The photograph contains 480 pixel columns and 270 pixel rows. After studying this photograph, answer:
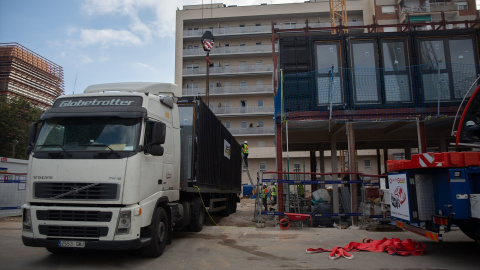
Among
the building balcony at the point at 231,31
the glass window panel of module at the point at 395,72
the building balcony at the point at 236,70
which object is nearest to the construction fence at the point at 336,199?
the glass window panel of module at the point at 395,72

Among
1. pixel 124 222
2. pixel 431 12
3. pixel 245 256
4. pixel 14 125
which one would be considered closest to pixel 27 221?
pixel 124 222

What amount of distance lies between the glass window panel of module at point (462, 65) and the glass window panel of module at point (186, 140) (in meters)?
9.68

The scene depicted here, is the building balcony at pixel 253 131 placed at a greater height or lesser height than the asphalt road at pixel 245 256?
greater

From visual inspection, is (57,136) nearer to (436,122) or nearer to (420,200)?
(420,200)

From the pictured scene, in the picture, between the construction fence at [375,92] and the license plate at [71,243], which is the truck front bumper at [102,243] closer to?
the license plate at [71,243]

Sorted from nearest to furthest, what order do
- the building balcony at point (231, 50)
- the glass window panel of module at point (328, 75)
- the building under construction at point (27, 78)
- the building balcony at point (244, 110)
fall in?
the glass window panel of module at point (328, 75), the building under construction at point (27, 78), the building balcony at point (244, 110), the building balcony at point (231, 50)

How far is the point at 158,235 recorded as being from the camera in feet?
20.4

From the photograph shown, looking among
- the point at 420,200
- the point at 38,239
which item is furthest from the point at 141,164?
the point at 420,200

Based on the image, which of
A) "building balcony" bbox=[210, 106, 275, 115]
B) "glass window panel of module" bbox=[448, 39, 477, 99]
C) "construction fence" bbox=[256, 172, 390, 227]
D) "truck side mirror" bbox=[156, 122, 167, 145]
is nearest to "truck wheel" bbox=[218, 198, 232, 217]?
"construction fence" bbox=[256, 172, 390, 227]

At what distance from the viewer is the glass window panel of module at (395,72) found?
11.9m

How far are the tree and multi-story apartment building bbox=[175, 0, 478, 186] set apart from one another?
21923 mm

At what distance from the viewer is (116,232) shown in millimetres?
5285

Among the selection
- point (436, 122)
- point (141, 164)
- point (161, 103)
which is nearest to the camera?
point (141, 164)

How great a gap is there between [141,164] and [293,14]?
Answer: 48463 millimetres
